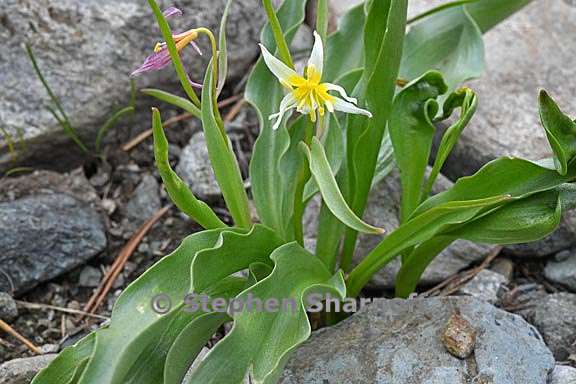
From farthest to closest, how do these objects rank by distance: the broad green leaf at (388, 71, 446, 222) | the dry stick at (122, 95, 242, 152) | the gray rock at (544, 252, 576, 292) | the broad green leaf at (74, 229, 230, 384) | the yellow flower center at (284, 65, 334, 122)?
the dry stick at (122, 95, 242, 152), the gray rock at (544, 252, 576, 292), the broad green leaf at (388, 71, 446, 222), the yellow flower center at (284, 65, 334, 122), the broad green leaf at (74, 229, 230, 384)

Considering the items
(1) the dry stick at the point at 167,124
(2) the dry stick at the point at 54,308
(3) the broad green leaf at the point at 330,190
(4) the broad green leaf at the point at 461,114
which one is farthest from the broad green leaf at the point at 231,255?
(1) the dry stick at the point at 167,124

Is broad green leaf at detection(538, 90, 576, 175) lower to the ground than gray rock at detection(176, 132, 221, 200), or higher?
higher

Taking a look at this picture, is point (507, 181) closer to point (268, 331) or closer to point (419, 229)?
point (419, 229)

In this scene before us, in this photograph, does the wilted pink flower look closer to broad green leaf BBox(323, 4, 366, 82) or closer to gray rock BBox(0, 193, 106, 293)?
broad green leaf BBox(323, 4, 366, 82)

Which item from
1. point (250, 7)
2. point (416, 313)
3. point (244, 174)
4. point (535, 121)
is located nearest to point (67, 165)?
point (244, 174)

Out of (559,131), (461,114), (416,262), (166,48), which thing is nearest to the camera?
(559,131)

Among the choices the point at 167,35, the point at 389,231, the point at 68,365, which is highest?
the point at 167,35

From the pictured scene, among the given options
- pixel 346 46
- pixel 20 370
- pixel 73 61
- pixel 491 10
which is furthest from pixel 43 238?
pixel 491 10

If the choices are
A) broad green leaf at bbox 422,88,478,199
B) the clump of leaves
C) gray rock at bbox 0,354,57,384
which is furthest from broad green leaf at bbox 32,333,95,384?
broad green leaf at bbox 422,88,478,199
